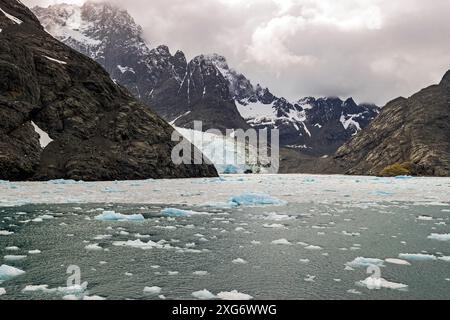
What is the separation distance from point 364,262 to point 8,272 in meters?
10.5

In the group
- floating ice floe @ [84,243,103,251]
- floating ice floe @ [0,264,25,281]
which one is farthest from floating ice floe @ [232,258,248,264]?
floating ice floe @ [0,264,25,281]

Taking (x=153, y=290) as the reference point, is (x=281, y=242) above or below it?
above

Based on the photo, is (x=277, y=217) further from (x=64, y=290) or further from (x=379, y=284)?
(x=64, y=290)

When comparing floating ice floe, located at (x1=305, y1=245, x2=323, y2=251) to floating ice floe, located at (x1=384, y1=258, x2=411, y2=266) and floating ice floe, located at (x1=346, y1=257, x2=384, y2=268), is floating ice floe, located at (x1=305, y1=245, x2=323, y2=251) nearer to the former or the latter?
floating ice floe, located at (x1=346, y1=257, x2=384, y2=268)

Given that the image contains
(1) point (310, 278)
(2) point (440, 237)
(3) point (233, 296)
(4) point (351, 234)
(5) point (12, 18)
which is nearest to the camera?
(3) point (233, 296)

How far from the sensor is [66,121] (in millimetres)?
76750

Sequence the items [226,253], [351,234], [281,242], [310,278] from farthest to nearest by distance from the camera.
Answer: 1. [351,234]
2. [281,242]
3. [226,253]
4. [310,278]

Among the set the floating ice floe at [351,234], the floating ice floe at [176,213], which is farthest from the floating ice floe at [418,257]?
the floating ice floe at [176,213]

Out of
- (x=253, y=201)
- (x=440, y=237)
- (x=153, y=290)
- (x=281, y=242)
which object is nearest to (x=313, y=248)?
(x=281, y=242)

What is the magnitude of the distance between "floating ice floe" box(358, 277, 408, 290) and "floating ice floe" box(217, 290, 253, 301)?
3.23 meters

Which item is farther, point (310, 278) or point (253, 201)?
point (253, 201)

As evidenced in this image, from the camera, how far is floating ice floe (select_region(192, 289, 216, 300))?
9188mm
